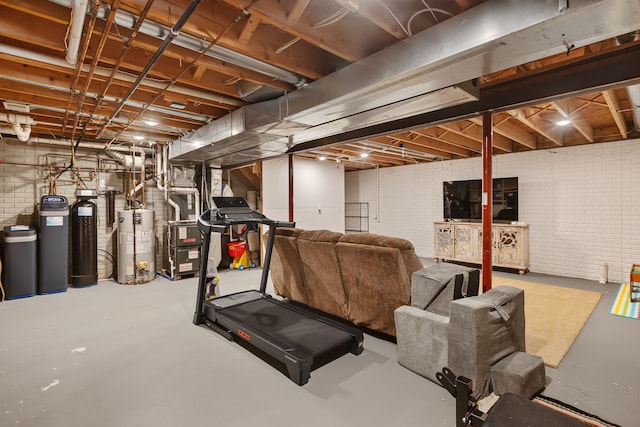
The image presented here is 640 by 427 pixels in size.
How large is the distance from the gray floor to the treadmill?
130 millimetres

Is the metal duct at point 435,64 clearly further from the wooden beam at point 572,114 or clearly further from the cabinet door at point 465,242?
the cabinet door at point 465,242

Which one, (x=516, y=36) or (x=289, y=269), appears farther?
(x=289, y=269)

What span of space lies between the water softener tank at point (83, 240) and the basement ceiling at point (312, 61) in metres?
1.42

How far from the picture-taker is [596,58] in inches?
95.1

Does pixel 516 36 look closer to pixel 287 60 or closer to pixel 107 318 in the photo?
pixel 287 60

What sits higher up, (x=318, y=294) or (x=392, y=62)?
(x=392, y=62)

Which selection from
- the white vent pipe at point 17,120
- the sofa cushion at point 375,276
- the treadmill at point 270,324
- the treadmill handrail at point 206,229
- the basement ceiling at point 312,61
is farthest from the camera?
the white vent pipe at point 17,120

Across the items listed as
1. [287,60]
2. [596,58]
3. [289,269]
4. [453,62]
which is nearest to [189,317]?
[289,269]

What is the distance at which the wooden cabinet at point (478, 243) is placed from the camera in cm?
617

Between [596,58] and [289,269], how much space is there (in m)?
3.63

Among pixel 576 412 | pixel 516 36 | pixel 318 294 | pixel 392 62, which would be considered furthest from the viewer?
pixel 318 294

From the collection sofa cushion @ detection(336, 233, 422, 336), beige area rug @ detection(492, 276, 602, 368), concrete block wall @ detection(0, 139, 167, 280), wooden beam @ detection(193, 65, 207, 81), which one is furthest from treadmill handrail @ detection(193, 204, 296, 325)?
concrete block wall @ detection(0, 139, 167, 280)

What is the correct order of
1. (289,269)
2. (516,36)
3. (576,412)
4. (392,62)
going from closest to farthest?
(516,36), (576,412), (392,62), (289,269)

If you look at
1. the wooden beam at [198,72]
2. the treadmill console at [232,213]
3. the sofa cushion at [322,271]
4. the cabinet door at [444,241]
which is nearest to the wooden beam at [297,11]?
the wooden beam at [198,72]
